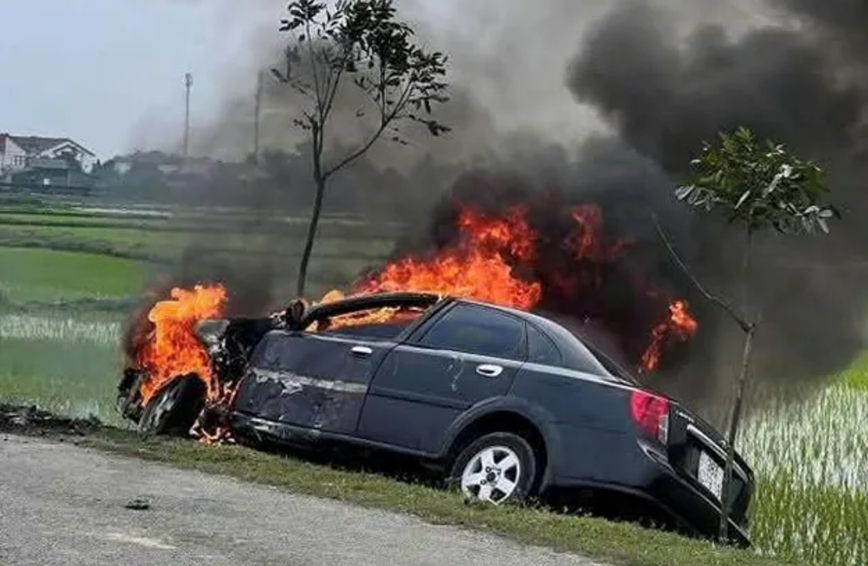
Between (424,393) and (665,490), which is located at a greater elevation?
(424,393)

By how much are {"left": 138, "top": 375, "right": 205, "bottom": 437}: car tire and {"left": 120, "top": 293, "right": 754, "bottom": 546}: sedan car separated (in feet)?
1.24

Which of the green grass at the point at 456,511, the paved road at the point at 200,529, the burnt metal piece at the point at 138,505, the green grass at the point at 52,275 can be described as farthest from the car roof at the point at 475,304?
the green grass at the point at 52,275

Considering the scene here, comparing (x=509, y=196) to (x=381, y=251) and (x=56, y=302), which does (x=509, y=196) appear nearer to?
(x=381, y=251)

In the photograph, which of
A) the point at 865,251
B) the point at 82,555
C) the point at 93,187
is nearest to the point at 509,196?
→ the point at 865,251

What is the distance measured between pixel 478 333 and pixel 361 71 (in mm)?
7328

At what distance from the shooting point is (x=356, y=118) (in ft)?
63.0

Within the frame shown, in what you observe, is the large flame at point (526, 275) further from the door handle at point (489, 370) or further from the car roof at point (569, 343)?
the door handle at point (489, 370)

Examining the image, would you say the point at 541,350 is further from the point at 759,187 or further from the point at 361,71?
the point at 361,71

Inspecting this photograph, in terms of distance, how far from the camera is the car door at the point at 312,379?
34.8ft

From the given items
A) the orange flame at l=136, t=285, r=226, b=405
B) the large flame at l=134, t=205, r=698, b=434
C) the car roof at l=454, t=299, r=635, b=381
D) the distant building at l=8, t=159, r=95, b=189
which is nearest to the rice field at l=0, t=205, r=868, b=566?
the distant building at l=8, t=159, r=95, b=189

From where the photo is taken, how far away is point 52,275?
92.2 feet

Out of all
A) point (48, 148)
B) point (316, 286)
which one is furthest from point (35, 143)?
point (316, 286)

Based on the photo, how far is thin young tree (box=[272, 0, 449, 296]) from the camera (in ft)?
53.3

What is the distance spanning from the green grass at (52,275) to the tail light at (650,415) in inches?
716
